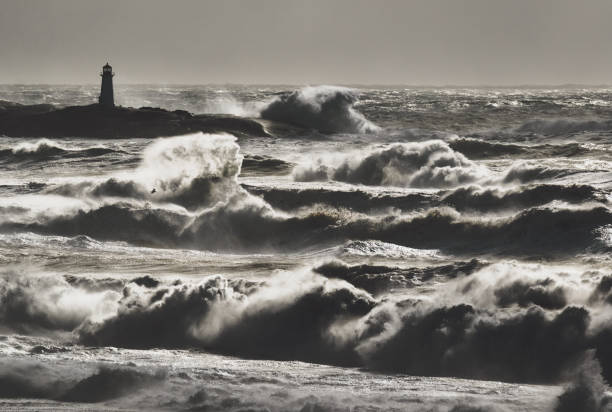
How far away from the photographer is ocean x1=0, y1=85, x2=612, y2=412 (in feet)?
35.8

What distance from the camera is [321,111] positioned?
54281 millimetres

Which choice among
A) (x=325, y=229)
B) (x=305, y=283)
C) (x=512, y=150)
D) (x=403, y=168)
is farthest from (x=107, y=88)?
(x=305, y=283)

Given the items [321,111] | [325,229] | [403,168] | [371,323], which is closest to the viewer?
[371,323]

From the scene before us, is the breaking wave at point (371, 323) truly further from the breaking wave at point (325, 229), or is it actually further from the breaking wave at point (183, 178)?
the breaking wave at point (183, 178)

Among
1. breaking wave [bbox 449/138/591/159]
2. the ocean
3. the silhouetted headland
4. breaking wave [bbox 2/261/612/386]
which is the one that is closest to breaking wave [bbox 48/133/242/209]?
the ocean

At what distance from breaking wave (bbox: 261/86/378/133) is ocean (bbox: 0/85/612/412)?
65.1 feet

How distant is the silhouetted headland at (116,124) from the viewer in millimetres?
44344

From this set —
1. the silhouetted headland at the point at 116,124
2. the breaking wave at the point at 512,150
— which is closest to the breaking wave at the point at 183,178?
the breaking wave at the point at 512,150

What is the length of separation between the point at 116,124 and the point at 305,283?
109ft

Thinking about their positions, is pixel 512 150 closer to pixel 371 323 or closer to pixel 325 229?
pixel 325 229

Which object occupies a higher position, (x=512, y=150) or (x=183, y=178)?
(x=183, y=178)

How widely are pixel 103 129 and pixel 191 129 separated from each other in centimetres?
477

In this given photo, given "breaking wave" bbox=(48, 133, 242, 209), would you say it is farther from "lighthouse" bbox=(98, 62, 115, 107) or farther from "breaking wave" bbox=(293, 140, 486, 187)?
"lighthouse" bbox=(98, 62, 115, 107)

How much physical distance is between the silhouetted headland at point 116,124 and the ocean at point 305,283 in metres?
10.6
